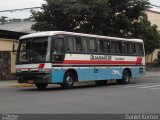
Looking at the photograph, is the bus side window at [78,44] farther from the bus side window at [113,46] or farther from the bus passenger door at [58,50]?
the bus side window at [113,46]

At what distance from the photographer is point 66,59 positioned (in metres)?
23.6

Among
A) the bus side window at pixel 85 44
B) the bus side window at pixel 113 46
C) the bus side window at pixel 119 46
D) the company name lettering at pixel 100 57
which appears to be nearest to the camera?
the bus side window at pixel 85 44

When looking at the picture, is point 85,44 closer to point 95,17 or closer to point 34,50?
point 34,50

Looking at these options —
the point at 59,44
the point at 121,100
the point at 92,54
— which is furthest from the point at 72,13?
the point at 121,100

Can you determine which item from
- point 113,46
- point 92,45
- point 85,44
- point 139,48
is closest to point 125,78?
point 113,46

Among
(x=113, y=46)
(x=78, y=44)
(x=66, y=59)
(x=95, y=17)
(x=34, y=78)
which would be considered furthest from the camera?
(x=95, y=17)

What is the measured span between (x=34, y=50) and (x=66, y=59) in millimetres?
1738

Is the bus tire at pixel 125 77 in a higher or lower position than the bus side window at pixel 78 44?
lower

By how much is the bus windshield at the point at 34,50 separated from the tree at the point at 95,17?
27.5 ft

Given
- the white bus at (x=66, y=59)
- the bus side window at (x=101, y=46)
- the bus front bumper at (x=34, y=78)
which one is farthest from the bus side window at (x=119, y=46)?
the bus front bumper at (x=34, y=78)

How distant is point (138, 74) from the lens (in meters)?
31.1

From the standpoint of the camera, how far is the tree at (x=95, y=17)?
32.0m

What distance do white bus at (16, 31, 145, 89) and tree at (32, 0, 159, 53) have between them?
4266 millimetres

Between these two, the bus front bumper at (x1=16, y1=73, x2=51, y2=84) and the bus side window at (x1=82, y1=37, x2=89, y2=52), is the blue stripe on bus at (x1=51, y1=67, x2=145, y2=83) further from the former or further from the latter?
the bus side window at (x1=82, y1=37, x2=89, y2=52)
